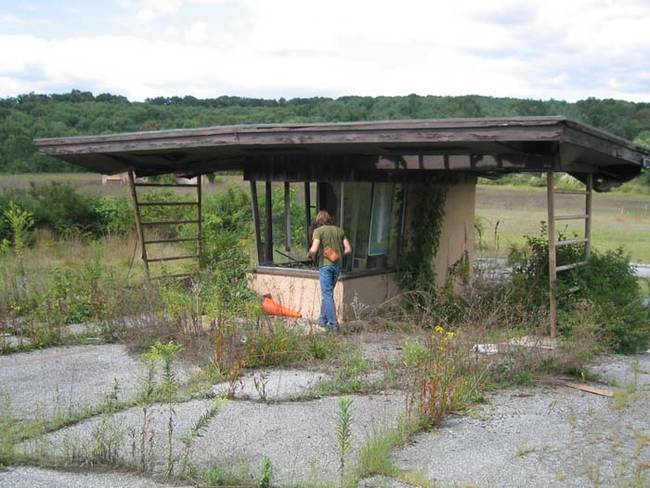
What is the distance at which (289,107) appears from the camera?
4825cm

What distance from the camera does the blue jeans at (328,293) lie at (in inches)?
487

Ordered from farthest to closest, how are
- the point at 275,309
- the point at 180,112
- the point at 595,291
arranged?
1. the point at 180,112
2. the point at 275,309
3. the point at 595,291

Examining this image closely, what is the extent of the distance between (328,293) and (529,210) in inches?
1317

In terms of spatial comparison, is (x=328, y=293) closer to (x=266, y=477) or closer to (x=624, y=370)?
(x=624, y=370)

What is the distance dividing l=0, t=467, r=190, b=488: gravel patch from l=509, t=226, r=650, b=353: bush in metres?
6.82

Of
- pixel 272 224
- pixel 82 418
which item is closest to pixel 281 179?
pixel 272 224

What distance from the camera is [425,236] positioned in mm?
14875

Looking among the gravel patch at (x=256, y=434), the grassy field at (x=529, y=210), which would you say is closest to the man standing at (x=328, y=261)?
the gravel patch at (x=256, y=434)

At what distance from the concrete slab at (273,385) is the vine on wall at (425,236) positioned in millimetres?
5276

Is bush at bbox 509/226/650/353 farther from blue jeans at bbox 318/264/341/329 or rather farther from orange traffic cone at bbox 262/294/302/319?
orange traffic cone at bbox 262/294/302/319

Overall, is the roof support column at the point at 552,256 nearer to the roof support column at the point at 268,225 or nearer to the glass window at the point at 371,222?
the glass window at the point at 371,222

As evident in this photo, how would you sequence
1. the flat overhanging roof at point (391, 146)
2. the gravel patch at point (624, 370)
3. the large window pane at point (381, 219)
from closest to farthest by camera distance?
the gravel patch at point (624, 370), the flat overhanging roof at point (391, 146), the large window pane at point (381, 219)

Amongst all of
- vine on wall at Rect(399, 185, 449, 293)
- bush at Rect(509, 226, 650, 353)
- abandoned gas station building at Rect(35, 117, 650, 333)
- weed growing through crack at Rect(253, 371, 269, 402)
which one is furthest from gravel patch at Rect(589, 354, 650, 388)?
weed growing through crack at Rect(253, 371, 269, 402)

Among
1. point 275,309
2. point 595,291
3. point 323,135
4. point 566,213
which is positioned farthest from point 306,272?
point 566,213
